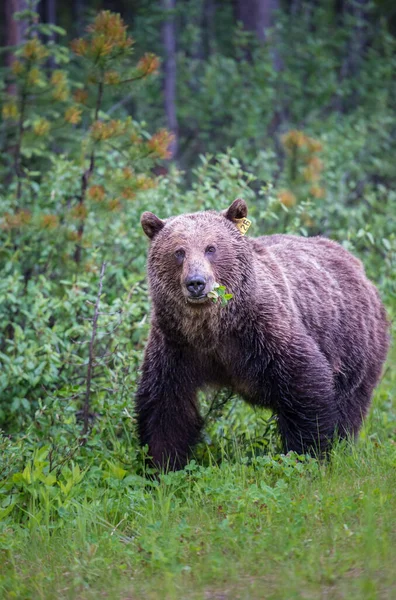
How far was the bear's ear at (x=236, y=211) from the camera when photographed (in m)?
5.84

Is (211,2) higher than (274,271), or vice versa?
(211,2)

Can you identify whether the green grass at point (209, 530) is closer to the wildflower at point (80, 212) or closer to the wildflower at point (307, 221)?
the wildflower at point (80, 212)

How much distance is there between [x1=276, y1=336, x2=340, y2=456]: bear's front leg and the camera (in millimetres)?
5680

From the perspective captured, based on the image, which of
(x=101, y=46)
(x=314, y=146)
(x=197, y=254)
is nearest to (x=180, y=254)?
(x=197, y=254)

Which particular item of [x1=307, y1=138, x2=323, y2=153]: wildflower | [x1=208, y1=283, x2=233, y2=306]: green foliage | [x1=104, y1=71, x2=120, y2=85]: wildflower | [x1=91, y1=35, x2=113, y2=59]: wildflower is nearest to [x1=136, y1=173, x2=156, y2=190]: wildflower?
[x1=104, y1=71, x2=120, y2=85]: wildflower

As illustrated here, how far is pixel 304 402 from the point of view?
5695 millimetres

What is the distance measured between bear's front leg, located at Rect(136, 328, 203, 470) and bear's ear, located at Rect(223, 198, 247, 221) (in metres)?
0.96

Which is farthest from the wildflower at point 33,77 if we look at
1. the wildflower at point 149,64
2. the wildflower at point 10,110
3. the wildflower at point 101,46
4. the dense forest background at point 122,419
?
the wildflower at point 149,64

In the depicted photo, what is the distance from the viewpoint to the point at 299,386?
5672 mm

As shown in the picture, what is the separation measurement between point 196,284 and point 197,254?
321mm

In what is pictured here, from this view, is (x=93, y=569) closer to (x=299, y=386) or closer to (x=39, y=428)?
(x=299, y=386)

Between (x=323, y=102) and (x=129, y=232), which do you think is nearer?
(x=129, y=232)

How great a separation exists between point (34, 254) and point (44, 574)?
4.45 meters

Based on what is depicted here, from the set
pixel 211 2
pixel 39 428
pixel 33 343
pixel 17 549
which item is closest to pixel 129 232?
pixel 33 343
